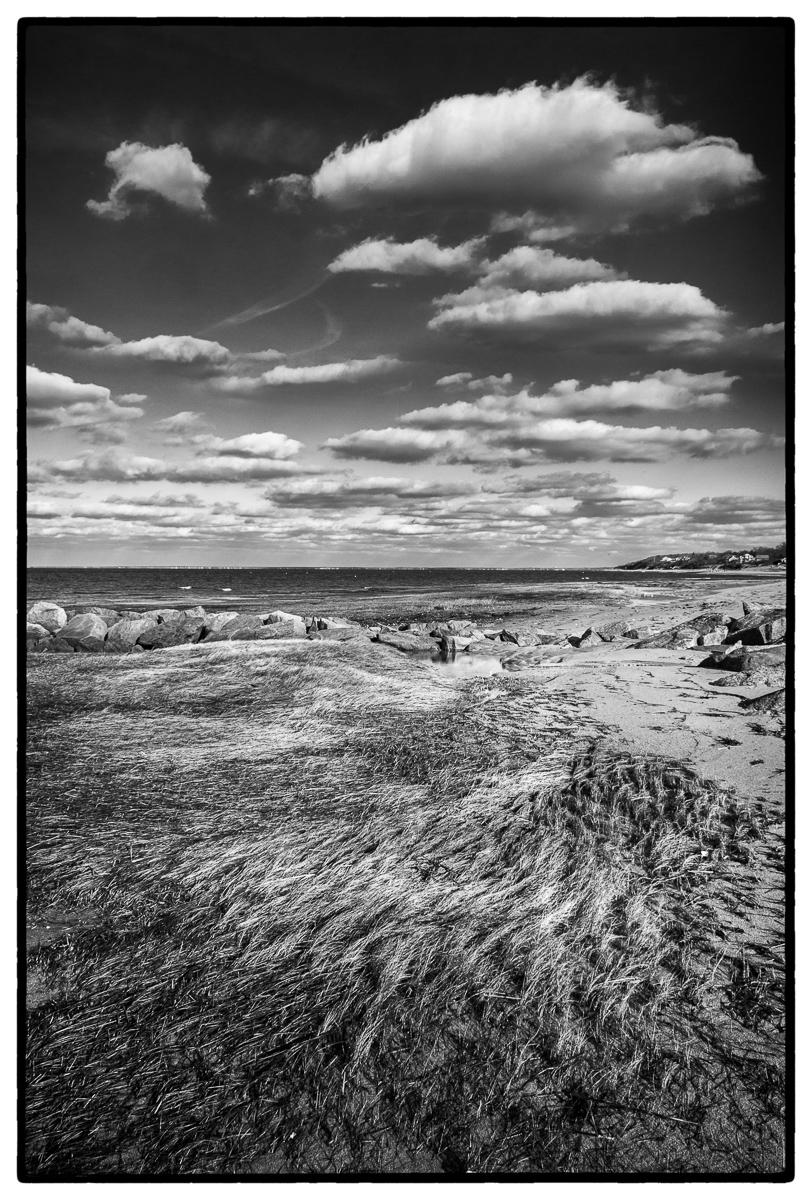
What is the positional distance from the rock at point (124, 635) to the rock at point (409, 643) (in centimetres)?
488

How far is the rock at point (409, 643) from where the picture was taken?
40.4ft

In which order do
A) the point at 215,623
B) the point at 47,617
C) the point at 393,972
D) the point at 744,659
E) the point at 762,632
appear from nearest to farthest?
the point at 393,972, the point at 744,659, the point at 762,632, the point at 215,623, the point at 47,617

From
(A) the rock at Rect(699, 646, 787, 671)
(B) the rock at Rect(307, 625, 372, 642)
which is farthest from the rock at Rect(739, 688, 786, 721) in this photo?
(B) the rock at Rect(307, 625, 372, 642)

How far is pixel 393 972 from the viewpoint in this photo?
8.54 feet

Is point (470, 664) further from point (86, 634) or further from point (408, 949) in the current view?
point (408, 949)

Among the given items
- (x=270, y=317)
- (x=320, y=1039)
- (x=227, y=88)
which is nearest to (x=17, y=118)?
(x=227, y=88)

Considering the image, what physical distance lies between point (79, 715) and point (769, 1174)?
614 centimetres

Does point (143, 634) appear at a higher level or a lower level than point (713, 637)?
lower

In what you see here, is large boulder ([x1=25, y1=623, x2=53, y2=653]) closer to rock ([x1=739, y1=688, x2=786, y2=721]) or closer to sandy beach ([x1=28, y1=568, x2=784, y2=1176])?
A: sandy beach ([x1=28, y1=568, x2=784, y2=1176])

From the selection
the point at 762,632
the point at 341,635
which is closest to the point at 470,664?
the point at 341,635

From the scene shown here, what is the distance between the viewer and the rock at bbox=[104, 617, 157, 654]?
39.1ft

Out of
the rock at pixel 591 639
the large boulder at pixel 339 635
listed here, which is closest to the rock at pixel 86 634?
the large boulder at pixel 339 635

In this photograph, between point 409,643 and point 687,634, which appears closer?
point 687,634

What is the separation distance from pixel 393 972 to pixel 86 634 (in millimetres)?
11467
